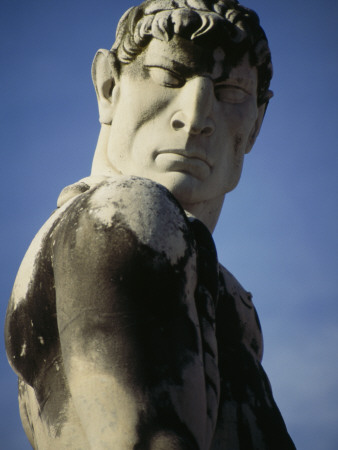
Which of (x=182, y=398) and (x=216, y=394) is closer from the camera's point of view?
(x=182, y=398)

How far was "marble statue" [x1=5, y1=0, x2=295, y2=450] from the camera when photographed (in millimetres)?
2883

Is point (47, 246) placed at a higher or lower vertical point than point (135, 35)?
lower

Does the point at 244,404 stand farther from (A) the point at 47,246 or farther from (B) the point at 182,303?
(A) the point at 47,246

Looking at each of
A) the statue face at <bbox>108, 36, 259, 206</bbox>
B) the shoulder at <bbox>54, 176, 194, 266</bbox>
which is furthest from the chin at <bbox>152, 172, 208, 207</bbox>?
the shoulder at <bbox>54, 176, 194, 266</bbox>

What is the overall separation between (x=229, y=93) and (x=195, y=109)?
301 millimetres

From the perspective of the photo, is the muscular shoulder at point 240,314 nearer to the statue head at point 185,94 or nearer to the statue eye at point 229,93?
the statue head at point 185,94

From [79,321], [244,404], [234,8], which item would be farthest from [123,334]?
[234,8]

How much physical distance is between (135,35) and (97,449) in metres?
2.42

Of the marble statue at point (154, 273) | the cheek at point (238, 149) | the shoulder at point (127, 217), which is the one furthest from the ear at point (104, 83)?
the shoulder at point (127, 217)

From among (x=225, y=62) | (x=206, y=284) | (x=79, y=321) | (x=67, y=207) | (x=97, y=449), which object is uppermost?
(x=225, y=62)

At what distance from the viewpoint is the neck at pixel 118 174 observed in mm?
4250

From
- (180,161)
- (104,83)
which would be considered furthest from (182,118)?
(104,83)

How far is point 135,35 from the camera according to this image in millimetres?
4328

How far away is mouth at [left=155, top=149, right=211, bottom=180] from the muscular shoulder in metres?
0.57
